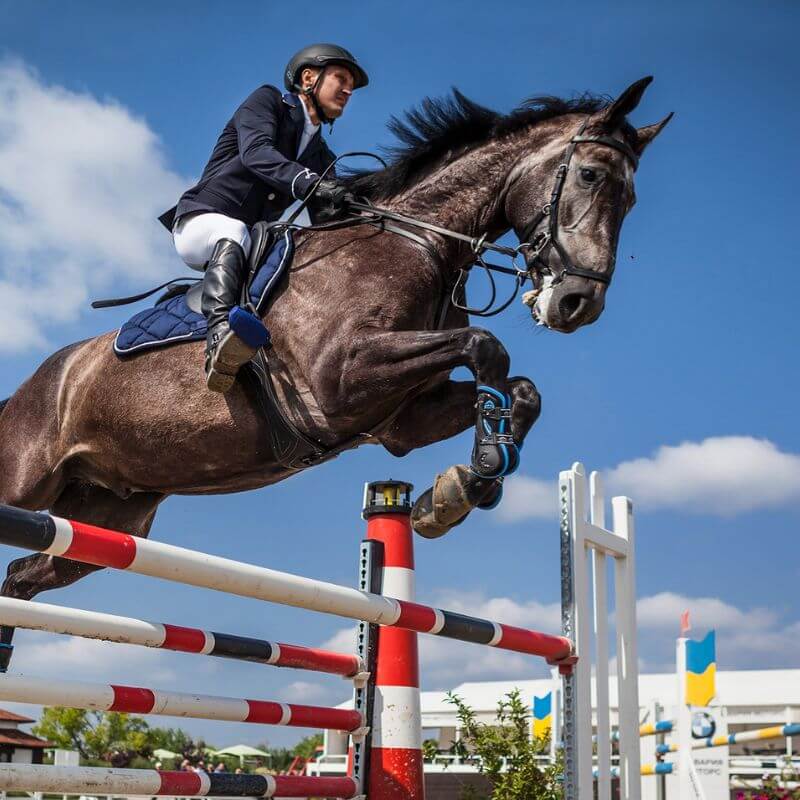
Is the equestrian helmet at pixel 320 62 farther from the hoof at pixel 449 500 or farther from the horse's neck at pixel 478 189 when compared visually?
the hoof at pixel 449 500

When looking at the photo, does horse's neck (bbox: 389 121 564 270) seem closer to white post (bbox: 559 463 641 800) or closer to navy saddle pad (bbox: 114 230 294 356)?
navy saddle pad (bbox: 114 230 294 356)

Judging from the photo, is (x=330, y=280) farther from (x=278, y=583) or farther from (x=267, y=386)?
(x=278, y=583)

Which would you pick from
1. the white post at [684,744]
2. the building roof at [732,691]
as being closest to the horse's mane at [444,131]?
the white post at [684,744]

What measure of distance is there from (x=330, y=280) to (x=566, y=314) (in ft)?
2.96

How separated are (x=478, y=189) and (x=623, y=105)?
0.64m

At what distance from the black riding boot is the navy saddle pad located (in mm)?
89

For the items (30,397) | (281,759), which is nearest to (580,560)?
(30,397)

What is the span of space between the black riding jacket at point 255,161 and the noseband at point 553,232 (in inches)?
35.2

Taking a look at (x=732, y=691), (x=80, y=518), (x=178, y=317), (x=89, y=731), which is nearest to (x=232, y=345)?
(x=178, y=317)

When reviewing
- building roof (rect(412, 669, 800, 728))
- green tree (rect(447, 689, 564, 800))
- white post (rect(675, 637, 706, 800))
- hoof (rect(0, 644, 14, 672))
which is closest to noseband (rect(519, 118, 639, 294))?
green tree (rect(447, 689, 564, 800))

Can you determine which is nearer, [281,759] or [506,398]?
[506,398]

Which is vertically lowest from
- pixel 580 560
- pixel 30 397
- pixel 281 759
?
pixel 281 759

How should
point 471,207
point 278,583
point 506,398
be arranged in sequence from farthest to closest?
point 471,207, point 506,398, point 278,583

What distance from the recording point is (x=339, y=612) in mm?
3377
